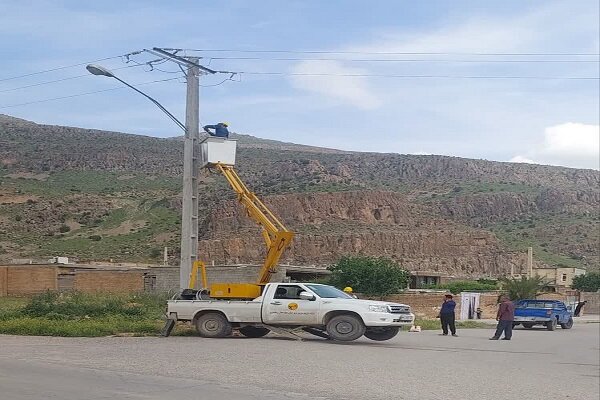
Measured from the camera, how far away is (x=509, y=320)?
26141 mm

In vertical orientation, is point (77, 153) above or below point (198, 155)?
above

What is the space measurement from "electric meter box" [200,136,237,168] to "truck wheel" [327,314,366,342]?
21.0ft

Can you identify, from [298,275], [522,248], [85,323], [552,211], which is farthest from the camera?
[552,211]

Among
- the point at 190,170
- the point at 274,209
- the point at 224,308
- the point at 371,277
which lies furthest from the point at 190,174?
the point at 274,209

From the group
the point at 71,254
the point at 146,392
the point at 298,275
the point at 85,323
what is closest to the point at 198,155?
the point at 85,323

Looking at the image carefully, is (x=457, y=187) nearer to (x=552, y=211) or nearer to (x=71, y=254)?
(x=552, y=211)

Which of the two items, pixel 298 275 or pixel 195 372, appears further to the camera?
pixel 298 275

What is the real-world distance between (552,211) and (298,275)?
58.2 metres

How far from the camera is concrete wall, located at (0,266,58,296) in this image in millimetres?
52844

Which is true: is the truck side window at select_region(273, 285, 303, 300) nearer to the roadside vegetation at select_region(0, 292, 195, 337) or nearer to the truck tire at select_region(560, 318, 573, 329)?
the roadside vegetation at select_region(0, 292, 195, 337)

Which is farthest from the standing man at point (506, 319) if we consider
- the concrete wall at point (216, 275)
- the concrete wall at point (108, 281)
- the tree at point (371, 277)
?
the concrete wall at point (108, 281)

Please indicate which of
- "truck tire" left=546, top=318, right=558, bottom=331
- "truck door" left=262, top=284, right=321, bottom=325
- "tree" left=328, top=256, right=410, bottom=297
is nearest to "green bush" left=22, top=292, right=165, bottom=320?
"truck door" left=262, top=284, right=321, bottom=325

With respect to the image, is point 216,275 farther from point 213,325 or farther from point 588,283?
point 588,283

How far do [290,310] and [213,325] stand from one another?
2164mm
